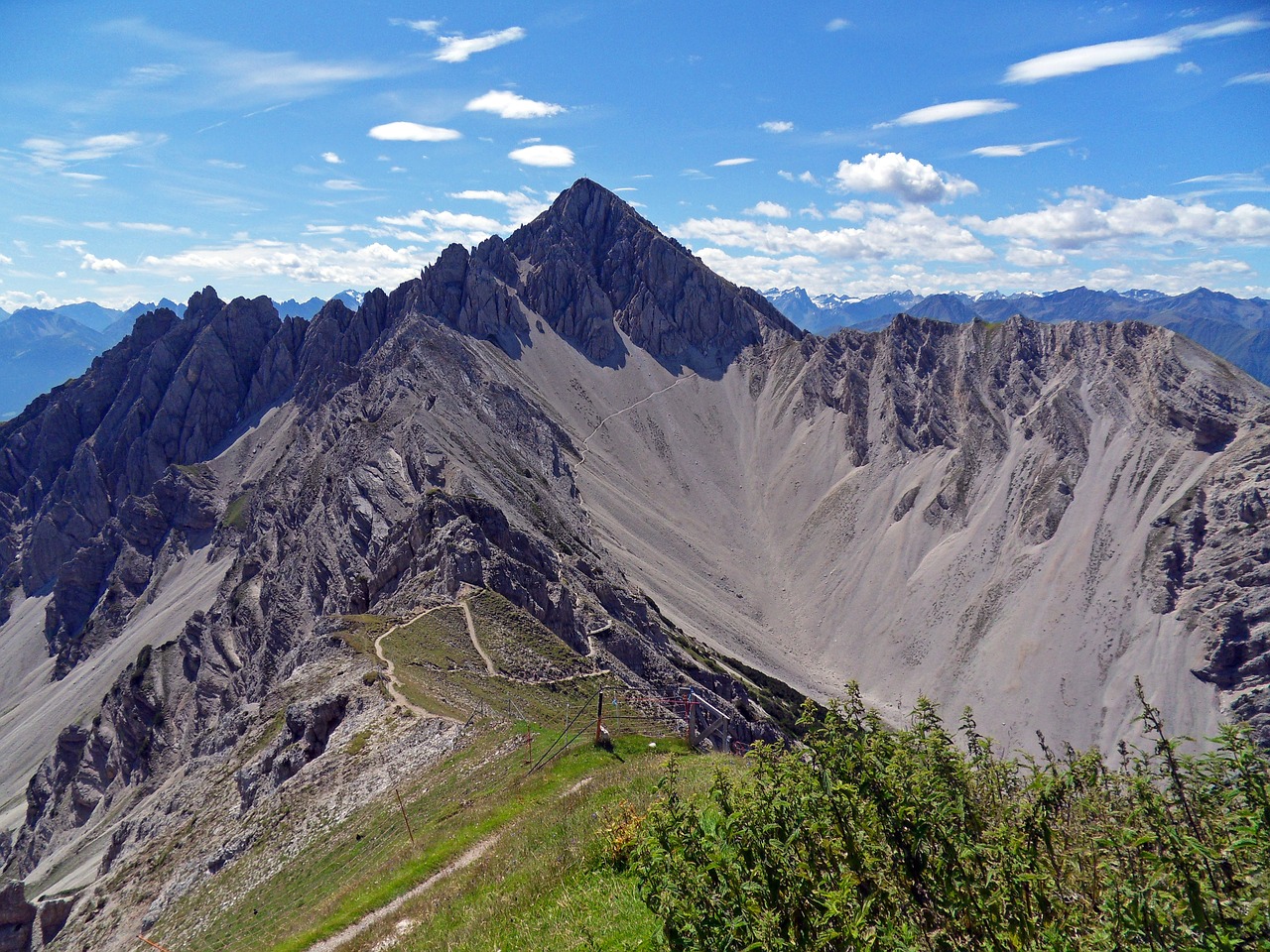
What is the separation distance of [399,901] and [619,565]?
354ft

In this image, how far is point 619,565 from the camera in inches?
5103

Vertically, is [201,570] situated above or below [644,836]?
below

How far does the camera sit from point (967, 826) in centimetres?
953

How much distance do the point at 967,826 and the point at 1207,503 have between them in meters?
158

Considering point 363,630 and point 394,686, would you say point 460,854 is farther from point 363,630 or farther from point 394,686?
point 363,630

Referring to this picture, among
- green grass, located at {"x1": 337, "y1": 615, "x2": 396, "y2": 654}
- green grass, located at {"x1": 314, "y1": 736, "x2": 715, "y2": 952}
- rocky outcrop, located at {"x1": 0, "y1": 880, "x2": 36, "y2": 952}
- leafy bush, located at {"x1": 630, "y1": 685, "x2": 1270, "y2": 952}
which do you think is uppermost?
leafy bush, located at {"x1": 630, "y1": 685, "x2": 1270, "y2": 952}

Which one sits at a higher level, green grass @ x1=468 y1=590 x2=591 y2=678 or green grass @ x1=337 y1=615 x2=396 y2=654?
green grass @ x1=337 y1=615 x2=396 y2=654

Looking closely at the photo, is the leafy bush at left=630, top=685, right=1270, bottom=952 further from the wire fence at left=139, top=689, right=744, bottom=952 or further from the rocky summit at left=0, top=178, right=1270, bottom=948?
the rocky summit at left=0, top=178, right=1270, bottom=948

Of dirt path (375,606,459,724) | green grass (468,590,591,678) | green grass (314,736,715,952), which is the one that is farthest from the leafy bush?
green grass (468,590,591,678)

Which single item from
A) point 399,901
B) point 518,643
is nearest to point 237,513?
point 518,643

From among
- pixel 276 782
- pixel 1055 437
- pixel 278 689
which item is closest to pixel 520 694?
pixel 276 782

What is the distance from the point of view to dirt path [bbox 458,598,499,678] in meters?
47.4

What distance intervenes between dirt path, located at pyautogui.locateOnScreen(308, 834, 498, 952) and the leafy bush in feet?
42.2

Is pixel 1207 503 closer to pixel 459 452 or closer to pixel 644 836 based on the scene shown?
pixel 459 452
